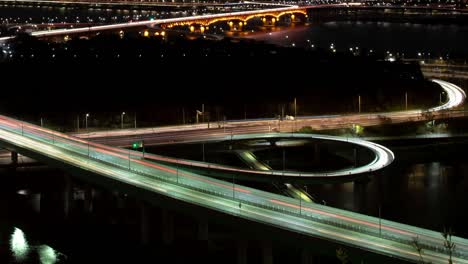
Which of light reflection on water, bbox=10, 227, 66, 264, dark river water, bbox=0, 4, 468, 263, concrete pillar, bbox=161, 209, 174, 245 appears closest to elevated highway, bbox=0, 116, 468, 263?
concrete pillar, bbox=161, 209, 174, 245

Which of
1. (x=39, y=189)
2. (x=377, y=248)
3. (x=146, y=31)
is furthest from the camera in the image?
(x=146, y=31)

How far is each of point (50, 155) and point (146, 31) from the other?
35656 mm

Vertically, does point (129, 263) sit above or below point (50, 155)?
below

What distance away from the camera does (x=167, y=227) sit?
15.8 meters

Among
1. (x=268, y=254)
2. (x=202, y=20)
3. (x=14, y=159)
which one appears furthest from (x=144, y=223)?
(x=202, y=20)

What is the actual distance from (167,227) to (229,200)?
2070 mm

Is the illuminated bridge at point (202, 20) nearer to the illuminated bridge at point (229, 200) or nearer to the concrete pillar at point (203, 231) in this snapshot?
the illuminated bridge at point (229, 200)

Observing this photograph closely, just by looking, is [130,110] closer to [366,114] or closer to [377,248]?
[366,114]

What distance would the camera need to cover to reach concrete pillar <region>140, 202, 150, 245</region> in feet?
51.6

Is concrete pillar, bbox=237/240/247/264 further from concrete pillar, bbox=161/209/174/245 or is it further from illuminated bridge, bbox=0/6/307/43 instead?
illuminated bridge, bbox=0/6/307/43

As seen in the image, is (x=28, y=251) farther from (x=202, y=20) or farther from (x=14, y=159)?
(x=202, y=20)

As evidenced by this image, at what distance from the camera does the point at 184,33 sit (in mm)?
52906

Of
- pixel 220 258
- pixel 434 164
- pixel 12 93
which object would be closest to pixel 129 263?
pixel 220 258

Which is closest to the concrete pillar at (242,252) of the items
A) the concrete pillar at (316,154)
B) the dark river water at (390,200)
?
the dark river water at (390,200)
